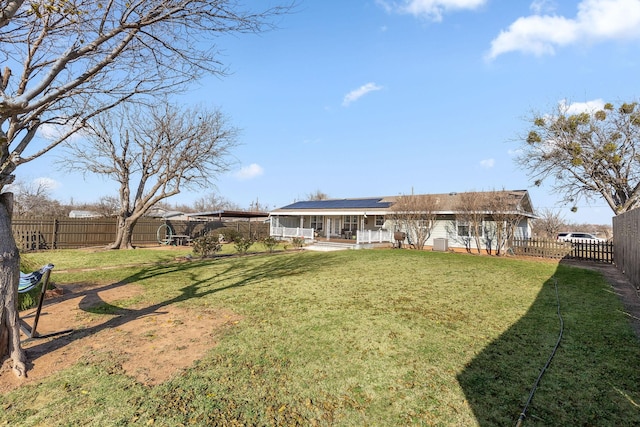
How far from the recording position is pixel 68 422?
103 inches

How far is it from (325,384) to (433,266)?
33.0 ft

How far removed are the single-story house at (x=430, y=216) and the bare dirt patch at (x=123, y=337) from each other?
A: 14.7m

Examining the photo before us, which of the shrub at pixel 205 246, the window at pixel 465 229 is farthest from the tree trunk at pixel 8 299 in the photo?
the window at pixel 465 229

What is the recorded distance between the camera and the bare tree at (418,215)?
63.5 feet

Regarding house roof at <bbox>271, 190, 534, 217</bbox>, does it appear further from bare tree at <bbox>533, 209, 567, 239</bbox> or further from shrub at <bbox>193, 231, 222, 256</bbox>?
shrub at <bbox>193, 231, 222, 256</bbox>

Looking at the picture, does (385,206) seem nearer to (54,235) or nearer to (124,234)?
(124,234)

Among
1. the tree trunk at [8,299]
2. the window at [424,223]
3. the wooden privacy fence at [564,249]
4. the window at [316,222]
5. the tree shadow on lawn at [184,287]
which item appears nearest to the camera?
the tree trunk at [8,299]

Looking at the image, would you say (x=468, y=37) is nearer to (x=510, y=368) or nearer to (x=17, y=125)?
(x=510, y=368)

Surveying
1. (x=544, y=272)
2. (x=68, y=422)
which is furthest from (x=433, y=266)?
(x=68, y=422)

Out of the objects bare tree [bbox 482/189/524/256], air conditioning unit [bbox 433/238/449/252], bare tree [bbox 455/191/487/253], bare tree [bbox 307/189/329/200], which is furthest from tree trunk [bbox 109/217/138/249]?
bare tree [bbox 307/189/329/200]

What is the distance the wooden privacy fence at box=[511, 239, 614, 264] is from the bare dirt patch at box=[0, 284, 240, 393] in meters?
16.7

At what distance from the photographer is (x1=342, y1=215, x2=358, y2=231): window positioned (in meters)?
25.4

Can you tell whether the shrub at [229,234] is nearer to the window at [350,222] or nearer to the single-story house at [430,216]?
the single-story house at [430,216]

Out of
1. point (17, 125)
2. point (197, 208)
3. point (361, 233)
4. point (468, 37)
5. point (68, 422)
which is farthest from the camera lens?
point (197, 208)
